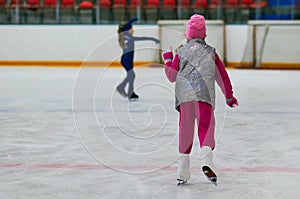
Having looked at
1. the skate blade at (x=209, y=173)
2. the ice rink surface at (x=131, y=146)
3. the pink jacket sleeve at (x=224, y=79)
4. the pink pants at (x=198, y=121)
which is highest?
the pink jacket sleeve at (x=224, y=79)

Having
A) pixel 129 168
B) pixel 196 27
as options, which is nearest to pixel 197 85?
pixel 196 27

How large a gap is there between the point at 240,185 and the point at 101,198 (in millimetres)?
916

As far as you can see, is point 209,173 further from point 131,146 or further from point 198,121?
point 131,146

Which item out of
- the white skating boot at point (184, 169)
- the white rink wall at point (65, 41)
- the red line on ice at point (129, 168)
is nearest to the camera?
the white skating boot at point (184, 169)

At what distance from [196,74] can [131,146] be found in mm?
1737

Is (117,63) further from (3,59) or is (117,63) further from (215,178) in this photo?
(215,178)

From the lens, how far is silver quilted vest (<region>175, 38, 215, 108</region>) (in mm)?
4230

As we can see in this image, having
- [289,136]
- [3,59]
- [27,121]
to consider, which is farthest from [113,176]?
[3,59]

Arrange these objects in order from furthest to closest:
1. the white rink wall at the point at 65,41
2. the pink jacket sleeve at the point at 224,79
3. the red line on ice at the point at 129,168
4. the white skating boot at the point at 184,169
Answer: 1. the white rink wall at the point at 65,41
2. the red line on ice at the point at 129,168
3. the white skating boot at the point at 184,169
4. the pink jacket sleeve at the point at 224,79

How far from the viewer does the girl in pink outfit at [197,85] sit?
423 cm

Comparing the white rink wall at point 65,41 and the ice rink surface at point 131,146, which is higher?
the white rink wall at point 65,41

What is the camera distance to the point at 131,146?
582 centimetres

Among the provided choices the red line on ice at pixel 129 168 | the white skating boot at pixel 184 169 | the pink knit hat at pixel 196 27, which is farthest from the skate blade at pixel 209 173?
A: the pink knit hat at pixel 196 27

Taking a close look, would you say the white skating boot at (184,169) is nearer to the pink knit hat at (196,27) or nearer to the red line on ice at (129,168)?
the red line on ice at (129,168)
